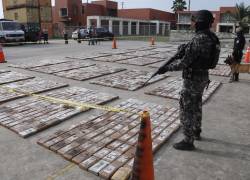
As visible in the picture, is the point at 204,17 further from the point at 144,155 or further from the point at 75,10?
the point at 75,10

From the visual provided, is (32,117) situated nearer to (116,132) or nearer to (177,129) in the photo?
(116,132)

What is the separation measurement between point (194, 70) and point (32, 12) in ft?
139

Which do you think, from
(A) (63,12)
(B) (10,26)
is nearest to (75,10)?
(A) (63,12)

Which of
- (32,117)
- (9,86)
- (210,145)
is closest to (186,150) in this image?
(210,145)

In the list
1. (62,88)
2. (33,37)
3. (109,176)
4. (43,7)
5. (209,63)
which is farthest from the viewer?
(43,7)

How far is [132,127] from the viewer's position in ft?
15.2

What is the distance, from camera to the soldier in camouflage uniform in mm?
3508

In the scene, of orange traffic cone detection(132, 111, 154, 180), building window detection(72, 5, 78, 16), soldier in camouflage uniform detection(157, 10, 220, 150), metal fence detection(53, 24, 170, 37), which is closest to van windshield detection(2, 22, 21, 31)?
metal fence detection(53, 24, 170, 37)

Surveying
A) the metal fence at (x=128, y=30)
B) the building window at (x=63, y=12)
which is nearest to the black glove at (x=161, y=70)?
the metal fence at (x=128, y=30)

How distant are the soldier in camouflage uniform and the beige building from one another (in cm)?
4002

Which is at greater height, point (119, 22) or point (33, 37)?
point (119, 22)

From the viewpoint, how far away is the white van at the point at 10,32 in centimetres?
2266

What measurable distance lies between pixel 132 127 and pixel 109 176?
5.02 ft

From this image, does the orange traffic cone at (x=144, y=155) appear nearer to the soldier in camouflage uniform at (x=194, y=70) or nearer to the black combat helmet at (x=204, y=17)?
the soldier in camouflage uniform at (x=194, y=70)
